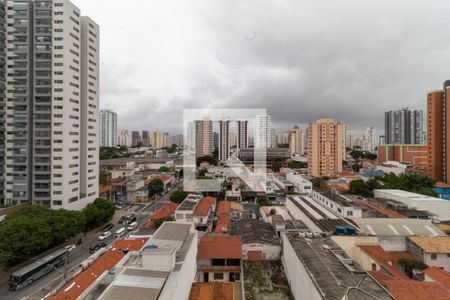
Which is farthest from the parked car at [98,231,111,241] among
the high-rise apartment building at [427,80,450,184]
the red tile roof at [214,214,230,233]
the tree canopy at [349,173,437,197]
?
the high-rise apartment building at [427,80,450,184]

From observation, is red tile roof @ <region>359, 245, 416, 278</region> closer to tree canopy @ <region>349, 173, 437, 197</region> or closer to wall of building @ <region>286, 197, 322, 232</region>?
wall of building @ <region>286, 197, 322, 232</region>

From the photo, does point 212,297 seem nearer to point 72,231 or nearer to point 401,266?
point 401,266

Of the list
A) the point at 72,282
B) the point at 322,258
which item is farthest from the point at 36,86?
the point at 322,258

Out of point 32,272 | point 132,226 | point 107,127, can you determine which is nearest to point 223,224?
point 132,226

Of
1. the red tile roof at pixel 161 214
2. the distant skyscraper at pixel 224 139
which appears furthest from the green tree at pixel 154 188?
the distant skyscraper at pixel 224 139

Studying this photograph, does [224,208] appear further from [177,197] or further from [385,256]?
[385,256]

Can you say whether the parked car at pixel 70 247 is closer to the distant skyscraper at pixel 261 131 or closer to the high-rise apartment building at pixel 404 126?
the distant skyscraper at pixel 261 131

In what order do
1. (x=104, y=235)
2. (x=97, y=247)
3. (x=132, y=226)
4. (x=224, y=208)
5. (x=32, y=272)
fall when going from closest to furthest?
(x=32, y=272)
(x=97, y=247)
(x=104, y=235)
(x=132, y=226)
(x=224, y=208)
